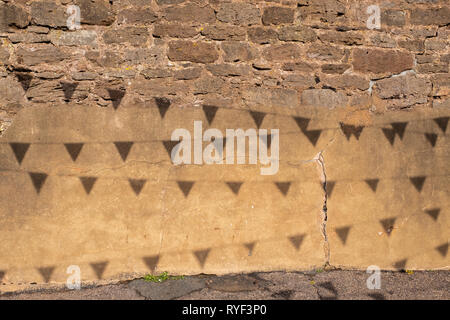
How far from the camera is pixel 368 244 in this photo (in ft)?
10.1

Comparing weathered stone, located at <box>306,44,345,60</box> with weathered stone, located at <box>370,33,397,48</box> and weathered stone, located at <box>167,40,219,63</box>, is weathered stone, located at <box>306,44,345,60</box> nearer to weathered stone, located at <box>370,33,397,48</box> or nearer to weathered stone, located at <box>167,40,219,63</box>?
weathered stone, located at <box>370,33,397,48</box>

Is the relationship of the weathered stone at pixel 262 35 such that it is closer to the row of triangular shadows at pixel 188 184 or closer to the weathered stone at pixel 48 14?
the row of triangular shadows at pixel 188 184

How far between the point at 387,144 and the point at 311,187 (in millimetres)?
688

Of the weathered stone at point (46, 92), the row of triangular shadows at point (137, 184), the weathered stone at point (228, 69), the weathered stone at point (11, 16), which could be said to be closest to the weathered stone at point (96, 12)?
the weathered stone at point (11, 16)

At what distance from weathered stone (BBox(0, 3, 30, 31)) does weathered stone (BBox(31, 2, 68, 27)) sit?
71mm

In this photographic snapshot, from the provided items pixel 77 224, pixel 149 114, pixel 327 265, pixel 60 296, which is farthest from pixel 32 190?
pixel 327 265

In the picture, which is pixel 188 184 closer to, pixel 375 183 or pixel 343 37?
pixel 375 183

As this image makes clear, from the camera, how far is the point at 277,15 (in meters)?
2.98

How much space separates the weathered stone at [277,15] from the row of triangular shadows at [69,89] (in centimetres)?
119

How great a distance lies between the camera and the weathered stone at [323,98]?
3.02 m

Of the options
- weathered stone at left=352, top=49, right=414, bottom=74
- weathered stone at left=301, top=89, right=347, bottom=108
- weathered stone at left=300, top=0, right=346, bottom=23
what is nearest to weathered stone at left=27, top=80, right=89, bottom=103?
weathered stone at left=301, top=89, right=347, bottom=108

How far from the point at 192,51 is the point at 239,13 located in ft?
1.50

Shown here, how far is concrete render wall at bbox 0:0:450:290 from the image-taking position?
2.76 metres

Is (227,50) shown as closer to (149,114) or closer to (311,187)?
(149,114)
